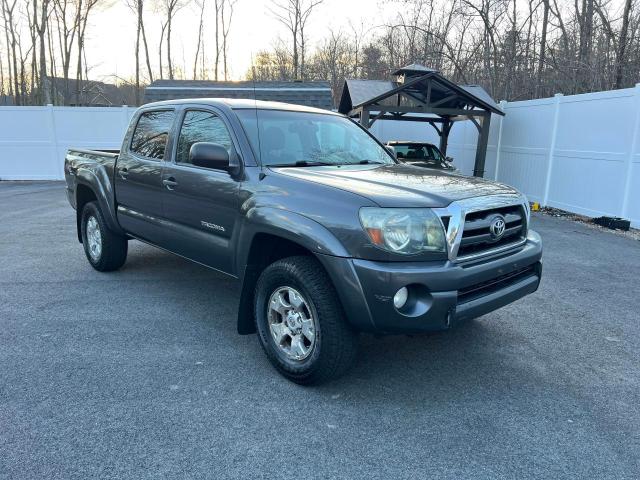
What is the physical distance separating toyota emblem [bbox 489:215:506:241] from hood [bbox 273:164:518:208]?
19 cm

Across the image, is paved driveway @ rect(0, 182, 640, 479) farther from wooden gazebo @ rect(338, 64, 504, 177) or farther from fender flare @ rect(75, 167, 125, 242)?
wooden gazebo @ rect(338, 64, 504, 177)

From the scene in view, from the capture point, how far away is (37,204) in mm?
11758

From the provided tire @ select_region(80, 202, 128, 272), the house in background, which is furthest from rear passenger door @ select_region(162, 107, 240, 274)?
the house in background

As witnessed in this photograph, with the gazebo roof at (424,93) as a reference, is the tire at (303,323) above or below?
below

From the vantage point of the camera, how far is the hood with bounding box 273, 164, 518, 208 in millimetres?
2939

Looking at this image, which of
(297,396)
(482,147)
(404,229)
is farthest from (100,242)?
(482,147)

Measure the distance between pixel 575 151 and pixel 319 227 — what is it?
9.43m

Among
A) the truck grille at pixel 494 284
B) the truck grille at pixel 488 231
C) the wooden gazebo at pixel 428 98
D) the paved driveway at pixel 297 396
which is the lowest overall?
the paved driveway at pixel 297 396

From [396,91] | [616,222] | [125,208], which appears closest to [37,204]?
[125,208]

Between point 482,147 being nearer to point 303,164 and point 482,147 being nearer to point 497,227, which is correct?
point 303,164

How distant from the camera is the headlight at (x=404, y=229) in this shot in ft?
9.25

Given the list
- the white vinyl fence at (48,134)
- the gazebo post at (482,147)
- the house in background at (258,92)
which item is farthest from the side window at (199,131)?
the white vinyl fence at (48,134)

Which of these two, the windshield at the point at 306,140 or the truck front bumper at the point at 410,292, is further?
the windshield at the point at 306,140

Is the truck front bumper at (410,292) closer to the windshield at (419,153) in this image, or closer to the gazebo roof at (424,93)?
the windshield at (419,153)
